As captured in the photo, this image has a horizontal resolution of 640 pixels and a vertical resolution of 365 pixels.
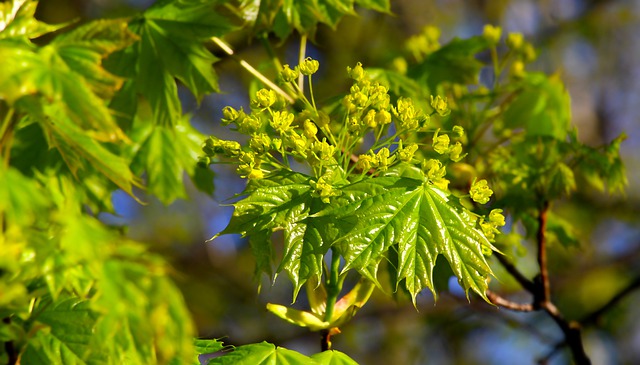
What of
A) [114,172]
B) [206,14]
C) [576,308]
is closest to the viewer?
[114,172]

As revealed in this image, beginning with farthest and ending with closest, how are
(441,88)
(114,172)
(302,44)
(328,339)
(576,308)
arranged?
(576,308)
(441,88)
(302,44)
(328,339)
(114,172)

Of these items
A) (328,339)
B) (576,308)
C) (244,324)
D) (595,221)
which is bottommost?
(244,324)

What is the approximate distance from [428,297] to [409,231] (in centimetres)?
412

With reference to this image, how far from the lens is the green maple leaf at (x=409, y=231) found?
1.23 m

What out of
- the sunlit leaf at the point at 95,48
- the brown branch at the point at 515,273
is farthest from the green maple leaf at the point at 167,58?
the brown branch at the point at 515,273

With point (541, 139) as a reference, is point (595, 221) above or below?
below

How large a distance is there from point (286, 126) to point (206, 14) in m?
0.46

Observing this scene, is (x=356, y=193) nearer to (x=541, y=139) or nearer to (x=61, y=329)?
(x=61, y=329)

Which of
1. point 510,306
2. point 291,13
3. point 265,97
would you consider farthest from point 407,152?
point 510,306

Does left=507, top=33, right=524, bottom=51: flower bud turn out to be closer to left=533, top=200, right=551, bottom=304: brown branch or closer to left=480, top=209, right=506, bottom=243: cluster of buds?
left=533, top=200, right=551, bottom=304: brown branch

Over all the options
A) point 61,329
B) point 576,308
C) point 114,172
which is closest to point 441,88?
point 114,172

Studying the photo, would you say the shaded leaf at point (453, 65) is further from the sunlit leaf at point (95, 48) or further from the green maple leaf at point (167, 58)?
the sunlit leaf at point (95, 48)

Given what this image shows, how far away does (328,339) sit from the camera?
1.45 m

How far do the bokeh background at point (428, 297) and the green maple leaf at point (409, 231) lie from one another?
4033mm
